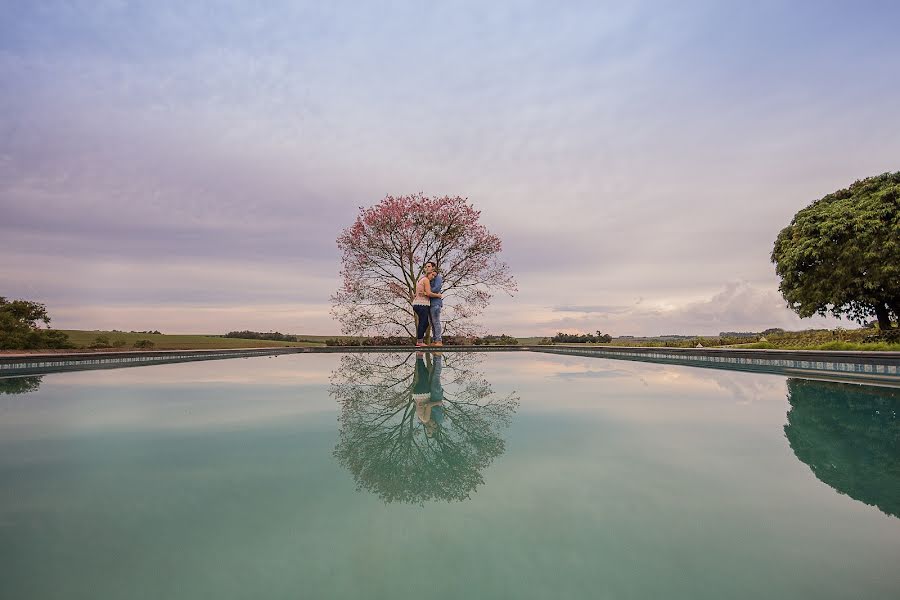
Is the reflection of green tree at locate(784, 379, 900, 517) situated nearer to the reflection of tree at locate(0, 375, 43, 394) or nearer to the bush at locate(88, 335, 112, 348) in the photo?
the reflection of tree at locate(0, 375, 43, 394)

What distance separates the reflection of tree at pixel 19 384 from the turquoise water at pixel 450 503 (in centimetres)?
282

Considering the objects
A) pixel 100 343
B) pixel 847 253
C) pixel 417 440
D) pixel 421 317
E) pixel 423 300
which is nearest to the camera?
pixel 417 440

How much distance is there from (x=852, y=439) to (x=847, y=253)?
1529cm

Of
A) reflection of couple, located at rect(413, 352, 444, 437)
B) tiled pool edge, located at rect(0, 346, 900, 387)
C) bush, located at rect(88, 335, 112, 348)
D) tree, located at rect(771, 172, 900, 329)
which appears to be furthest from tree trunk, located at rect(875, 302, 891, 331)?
bush, located at rect(88, 335, 112, 348)

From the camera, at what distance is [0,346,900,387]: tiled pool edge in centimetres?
851

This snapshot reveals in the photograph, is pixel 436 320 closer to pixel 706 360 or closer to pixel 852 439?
pixel 706 360

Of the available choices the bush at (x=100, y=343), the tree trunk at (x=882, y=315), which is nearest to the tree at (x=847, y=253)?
A: the tree trunk at (x=882, y=315)

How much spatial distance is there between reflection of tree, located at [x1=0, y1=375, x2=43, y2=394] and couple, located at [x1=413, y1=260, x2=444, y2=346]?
11437 millimetres

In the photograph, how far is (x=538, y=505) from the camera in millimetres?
2514

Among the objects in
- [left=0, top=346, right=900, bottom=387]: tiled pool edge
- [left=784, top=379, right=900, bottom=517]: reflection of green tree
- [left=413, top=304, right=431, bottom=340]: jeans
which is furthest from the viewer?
[left=413, top=304, right=431, bottom=340]: jeans

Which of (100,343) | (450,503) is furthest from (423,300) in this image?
(450,503)

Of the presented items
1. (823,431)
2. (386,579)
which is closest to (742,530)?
(386,579)

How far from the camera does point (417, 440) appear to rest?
4.14m

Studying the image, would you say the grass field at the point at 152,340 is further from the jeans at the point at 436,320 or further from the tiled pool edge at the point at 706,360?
the jeans at the point at 436,320
